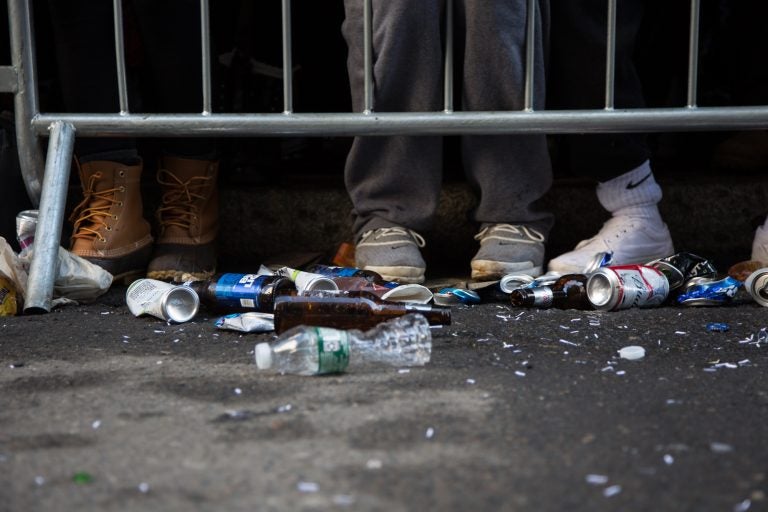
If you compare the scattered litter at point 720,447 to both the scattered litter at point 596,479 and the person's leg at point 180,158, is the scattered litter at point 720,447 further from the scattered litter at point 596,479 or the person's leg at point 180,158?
the person's leg at point 180,158

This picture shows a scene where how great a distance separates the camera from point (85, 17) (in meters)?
2.86

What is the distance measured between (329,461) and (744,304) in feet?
5.32

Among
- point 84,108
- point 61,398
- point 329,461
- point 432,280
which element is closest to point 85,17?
point 84,108

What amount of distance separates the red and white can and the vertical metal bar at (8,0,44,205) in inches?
59.4

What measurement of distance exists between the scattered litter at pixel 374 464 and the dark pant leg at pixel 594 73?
5.95ft

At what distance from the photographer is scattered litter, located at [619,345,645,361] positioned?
198cm

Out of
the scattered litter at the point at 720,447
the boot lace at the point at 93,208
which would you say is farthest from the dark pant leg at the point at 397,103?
the scattered litter at the point at 720,447

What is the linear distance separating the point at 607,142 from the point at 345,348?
4.72 ft

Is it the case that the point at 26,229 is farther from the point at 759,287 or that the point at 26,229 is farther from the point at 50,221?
the point at 759,287

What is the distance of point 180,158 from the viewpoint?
120 inches

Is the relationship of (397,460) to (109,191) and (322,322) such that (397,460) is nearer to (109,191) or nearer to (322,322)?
(322,322)

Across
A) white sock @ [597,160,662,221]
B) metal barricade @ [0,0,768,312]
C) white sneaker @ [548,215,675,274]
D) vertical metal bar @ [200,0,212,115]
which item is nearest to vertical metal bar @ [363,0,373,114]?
metal barricade @ [0,0,768,312]

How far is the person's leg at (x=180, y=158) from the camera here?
2.92m

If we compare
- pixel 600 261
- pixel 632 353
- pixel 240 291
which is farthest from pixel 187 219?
→ pixel 632 353
